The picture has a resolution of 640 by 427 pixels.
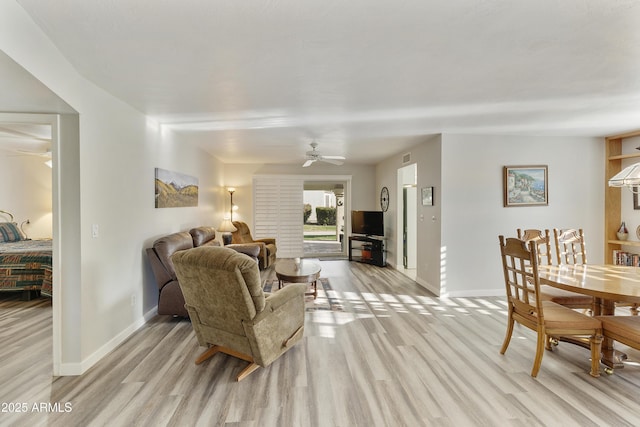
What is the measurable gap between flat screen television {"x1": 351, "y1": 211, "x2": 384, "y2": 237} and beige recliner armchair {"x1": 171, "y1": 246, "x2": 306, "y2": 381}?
14.4 feet

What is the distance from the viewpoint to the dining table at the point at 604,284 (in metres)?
2.18

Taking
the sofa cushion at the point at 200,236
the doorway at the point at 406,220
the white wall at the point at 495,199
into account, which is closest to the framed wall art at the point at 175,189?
the sofa cushion at the point at 200,236

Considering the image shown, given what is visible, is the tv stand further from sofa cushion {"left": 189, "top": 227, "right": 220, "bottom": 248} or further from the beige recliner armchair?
the beige recliner armchair

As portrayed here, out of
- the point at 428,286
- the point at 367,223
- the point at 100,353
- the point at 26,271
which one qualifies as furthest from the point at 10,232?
the point at 428,286

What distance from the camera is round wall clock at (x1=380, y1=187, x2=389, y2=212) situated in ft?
22.7

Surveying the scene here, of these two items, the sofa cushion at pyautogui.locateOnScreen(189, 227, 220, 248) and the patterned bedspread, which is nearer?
the patterned bedspread

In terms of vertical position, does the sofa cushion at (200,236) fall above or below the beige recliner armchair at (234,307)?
above

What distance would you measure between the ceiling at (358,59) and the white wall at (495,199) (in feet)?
2.29

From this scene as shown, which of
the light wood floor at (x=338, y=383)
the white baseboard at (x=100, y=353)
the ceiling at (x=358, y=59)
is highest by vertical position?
the ceiling at (x=358, y=59)

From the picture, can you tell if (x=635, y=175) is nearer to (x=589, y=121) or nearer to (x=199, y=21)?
(x=589, y=121)

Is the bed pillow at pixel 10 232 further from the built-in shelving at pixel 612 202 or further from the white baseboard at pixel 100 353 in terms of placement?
the built-in shelving at pixel 612 202

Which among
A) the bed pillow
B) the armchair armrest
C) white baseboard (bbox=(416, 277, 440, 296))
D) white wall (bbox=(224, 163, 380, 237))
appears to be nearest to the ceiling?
the armchair armrest

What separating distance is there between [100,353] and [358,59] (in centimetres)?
332

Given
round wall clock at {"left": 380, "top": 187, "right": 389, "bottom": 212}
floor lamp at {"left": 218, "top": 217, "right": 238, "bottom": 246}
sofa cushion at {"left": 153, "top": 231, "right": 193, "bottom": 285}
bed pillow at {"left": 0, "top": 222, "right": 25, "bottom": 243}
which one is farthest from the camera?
round wall clock at {"left": 380, "top": 187, "right": 389, "bottom": 212}
